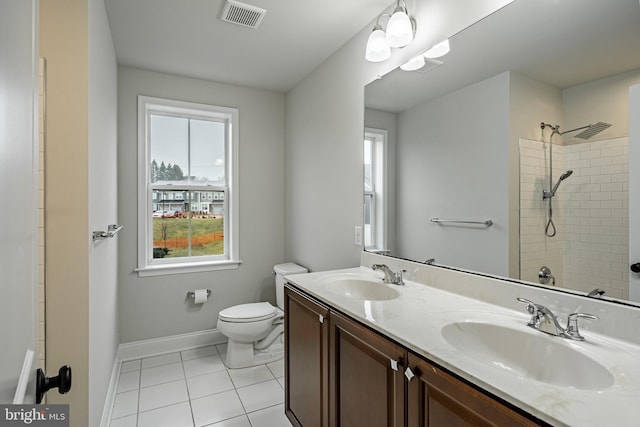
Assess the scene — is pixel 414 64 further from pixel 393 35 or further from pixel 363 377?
pixel 363 377

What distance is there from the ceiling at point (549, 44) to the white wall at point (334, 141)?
14 centimetres

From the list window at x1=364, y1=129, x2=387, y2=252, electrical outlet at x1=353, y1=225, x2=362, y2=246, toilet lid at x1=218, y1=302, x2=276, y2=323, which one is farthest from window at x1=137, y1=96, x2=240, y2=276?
window at x1=364, y1=129, x2=387, y2=252

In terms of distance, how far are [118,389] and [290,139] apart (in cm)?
254

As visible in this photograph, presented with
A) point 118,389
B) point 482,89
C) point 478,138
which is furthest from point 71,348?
point 482,89

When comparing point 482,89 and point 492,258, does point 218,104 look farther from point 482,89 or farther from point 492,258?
point 492,258

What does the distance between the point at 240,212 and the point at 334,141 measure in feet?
4.21

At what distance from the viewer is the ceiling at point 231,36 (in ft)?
6.55

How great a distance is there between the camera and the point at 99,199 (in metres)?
1.77

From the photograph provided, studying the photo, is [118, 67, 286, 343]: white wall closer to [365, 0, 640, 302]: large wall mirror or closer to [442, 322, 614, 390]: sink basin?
[365, 0, 640, 302]: large wall mirror

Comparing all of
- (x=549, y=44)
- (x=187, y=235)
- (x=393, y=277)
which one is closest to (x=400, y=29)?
(x=549, y=44)

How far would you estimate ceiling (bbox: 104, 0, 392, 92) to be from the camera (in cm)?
200

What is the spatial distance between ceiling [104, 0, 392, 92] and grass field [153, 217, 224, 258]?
1367mm

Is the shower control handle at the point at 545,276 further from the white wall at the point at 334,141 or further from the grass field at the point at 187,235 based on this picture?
the grass field at the point at 187,235

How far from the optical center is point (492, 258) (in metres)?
1.49
